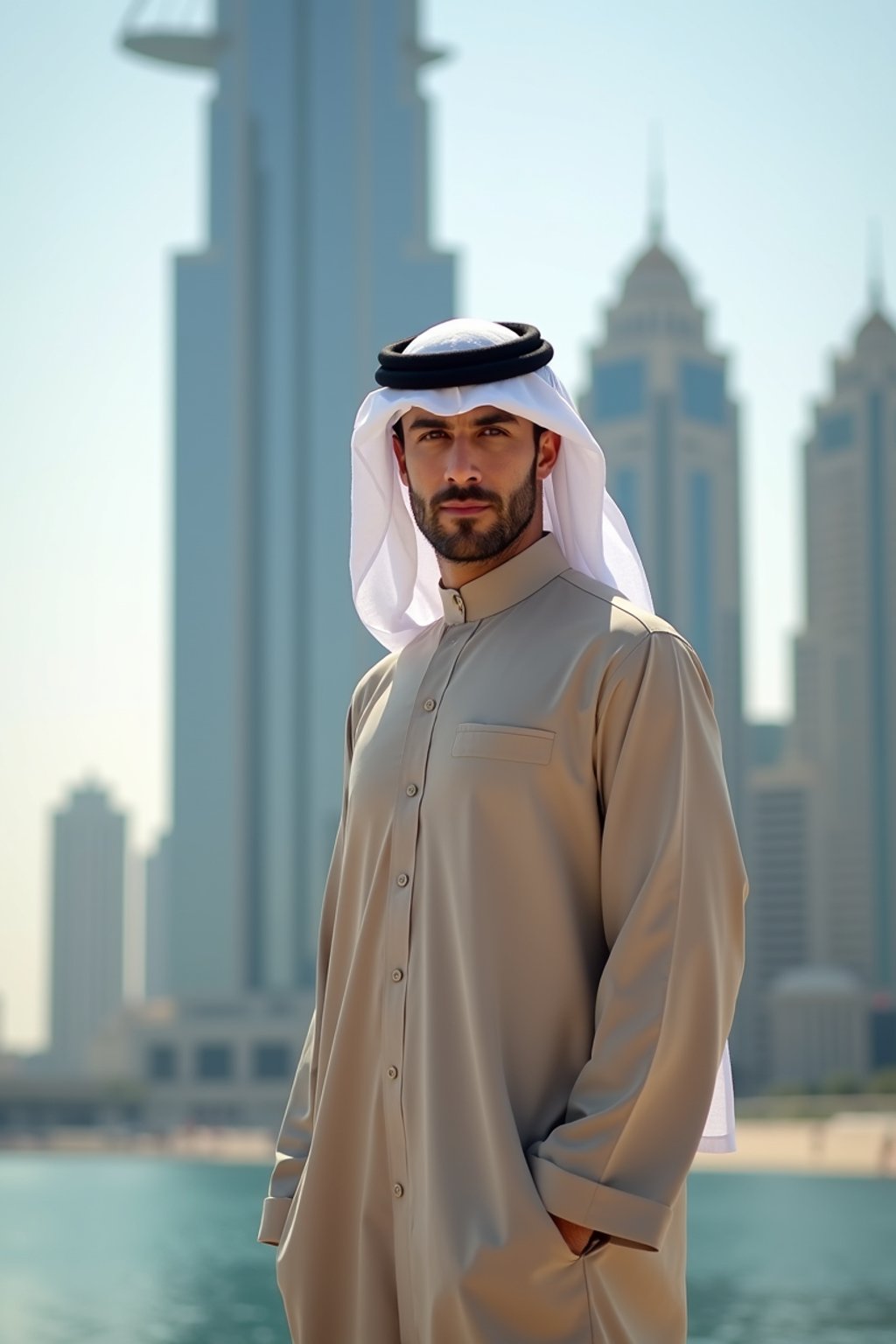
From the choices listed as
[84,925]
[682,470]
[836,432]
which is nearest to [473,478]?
[682,470]

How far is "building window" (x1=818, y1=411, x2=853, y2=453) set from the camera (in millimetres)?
114625

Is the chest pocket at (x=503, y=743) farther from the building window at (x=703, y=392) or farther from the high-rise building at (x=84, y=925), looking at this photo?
the high-rise building at (x=84, y=925)

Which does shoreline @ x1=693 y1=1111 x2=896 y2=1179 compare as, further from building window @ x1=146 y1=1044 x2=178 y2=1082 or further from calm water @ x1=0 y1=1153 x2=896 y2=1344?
building window @ x1=146 y1=1044 x2=178 y2=1082

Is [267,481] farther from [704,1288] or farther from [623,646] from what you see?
[623,646]

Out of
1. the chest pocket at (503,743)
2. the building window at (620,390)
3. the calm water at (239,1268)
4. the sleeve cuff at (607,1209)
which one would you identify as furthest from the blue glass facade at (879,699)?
the sleeve cuff at (607,1209)

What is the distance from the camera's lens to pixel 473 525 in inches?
101

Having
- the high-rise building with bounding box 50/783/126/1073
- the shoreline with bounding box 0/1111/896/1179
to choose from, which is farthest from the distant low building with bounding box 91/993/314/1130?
the high-rise building with bounding box 50/783/126/1073

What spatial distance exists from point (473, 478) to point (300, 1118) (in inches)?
33.2

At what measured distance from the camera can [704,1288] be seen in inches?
843

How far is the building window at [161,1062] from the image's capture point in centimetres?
8650

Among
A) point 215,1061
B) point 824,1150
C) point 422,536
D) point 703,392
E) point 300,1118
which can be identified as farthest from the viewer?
point 703,392

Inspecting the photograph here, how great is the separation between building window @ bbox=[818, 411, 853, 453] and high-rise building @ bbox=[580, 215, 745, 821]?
23.8 ft

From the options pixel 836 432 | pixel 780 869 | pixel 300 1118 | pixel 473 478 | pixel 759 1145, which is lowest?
pixel 759 1145

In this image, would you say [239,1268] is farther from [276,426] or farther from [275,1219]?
[276,426]
